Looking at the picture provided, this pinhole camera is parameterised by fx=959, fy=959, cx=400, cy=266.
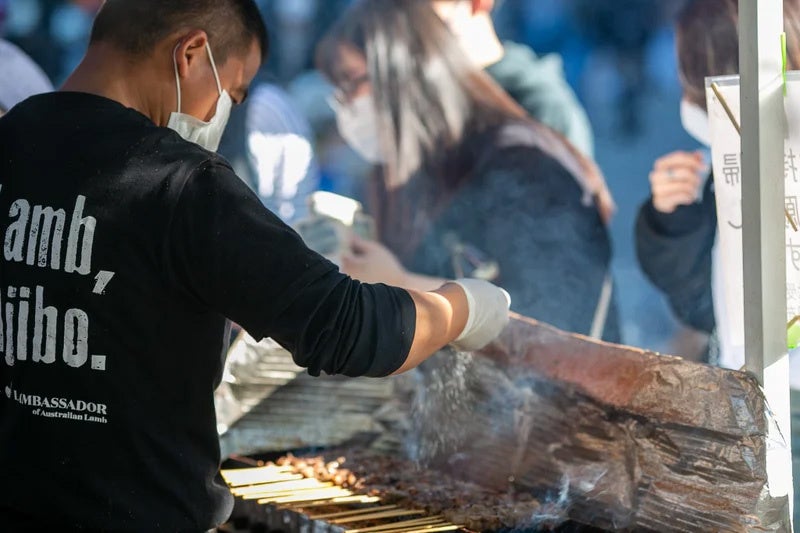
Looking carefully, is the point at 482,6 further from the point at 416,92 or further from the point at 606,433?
the point at 606,433

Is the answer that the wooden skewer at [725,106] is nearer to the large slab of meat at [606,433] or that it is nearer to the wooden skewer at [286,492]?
the large slab of meat at [606,433]

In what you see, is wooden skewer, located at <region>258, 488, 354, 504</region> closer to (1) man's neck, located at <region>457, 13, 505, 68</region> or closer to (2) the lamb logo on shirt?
(2) the lamb logo on shirt

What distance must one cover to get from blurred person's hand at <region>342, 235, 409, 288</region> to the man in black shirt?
2.41 metres

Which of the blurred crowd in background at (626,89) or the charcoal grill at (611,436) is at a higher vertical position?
the blurred crowd in background at (626,89)

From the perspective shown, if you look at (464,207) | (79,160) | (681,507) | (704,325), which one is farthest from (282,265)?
(464,207)

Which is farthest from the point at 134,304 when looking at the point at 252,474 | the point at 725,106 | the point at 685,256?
the point at 685,256

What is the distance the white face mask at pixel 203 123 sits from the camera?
2168mm

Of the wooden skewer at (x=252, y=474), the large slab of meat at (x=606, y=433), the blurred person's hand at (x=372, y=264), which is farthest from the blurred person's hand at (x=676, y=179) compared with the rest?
the wooden skewer at (x=252, y=474)

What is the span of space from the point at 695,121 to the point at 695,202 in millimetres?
332

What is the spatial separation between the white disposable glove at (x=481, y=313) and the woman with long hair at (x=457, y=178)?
204 centimetres

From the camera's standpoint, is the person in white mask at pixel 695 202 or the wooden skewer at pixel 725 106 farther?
the person in white mask at pixel 695 202

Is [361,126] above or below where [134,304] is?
above

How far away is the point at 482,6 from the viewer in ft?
14.9

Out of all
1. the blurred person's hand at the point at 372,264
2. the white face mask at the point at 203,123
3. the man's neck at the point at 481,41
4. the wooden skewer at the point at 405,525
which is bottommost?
the wooden skewer at the point at 405,525
